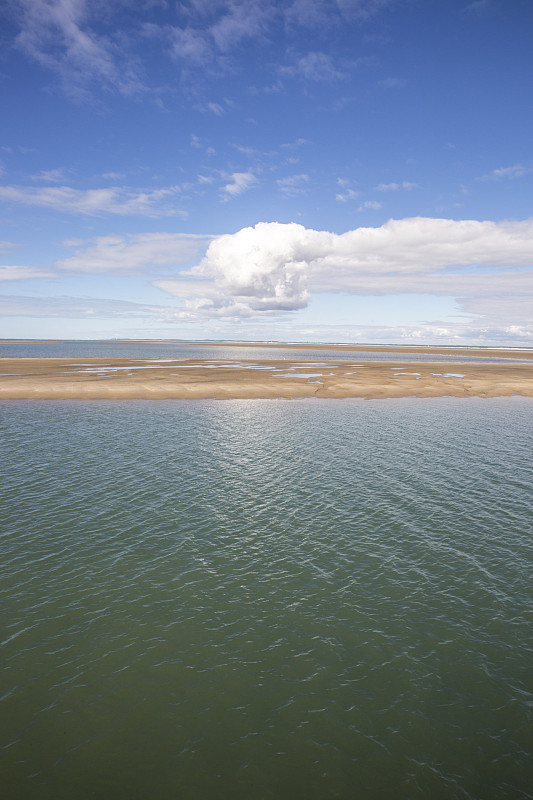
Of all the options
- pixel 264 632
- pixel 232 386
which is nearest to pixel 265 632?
pixel 264 632

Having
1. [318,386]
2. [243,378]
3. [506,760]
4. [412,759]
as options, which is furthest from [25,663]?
[243,378]

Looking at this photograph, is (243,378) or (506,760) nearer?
(506,760)

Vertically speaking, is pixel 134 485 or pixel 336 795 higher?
pixel 134 485

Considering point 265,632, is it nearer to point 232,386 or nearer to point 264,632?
point 264,632

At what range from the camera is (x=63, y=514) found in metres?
23.2

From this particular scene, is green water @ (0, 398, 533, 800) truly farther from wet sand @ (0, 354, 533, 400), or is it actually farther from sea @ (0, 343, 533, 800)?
wet sand @ (0, 354, 533, 400)

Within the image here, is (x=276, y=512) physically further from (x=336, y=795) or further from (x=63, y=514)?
(x=336, y=795)

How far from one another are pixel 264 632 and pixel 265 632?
0.03m

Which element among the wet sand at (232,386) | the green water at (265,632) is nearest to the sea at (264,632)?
the green water at (265,632)

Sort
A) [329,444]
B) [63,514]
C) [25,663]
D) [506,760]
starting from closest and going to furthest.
Answer: 1. [506,760]
2. [25,663]
3. [63,514]
4. [329,444]

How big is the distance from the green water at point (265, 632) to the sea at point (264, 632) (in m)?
0.06

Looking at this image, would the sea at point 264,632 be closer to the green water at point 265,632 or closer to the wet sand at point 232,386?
the green water at point 265,632

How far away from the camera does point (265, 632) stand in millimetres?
14953

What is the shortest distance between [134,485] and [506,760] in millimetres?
22430
